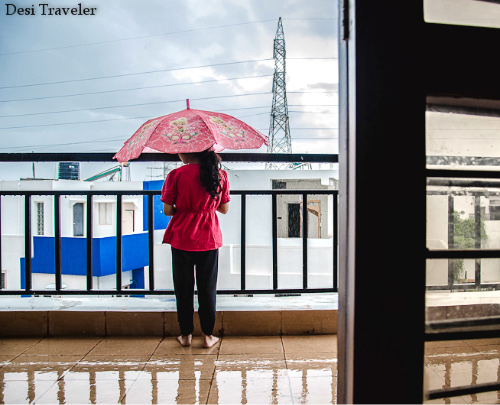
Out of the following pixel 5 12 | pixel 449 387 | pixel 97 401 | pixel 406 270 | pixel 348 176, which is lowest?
pixel 97 401

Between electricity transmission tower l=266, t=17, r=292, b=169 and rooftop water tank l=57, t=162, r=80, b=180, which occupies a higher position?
electricity transmission tower l=266, t=17, r=292, b=169

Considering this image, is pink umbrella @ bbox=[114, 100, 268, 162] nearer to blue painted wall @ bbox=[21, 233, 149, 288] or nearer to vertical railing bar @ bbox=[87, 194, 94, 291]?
vertical railing bar @ bbox=[87, 194, 94, 291]

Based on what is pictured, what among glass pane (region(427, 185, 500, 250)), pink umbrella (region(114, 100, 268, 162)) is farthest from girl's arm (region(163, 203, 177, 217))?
glass pane (region(427, 185, 500, 250))

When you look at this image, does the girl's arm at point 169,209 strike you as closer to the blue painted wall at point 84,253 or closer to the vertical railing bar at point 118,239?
the vertical railing bar at point 118,239

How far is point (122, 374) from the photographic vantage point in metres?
1.92

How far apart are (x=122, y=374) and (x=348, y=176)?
5.80 ft

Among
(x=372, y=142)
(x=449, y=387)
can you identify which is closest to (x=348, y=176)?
(x=372, y=142)

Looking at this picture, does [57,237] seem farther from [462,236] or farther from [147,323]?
[462,236]

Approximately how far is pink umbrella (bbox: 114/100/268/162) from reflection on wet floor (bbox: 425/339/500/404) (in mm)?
1475

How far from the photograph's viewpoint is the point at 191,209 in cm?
220

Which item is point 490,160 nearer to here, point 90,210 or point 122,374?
point 122,374

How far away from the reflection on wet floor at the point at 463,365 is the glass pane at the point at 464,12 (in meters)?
0.81

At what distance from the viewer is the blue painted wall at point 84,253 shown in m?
10.2

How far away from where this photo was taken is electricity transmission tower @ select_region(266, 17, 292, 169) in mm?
22906
